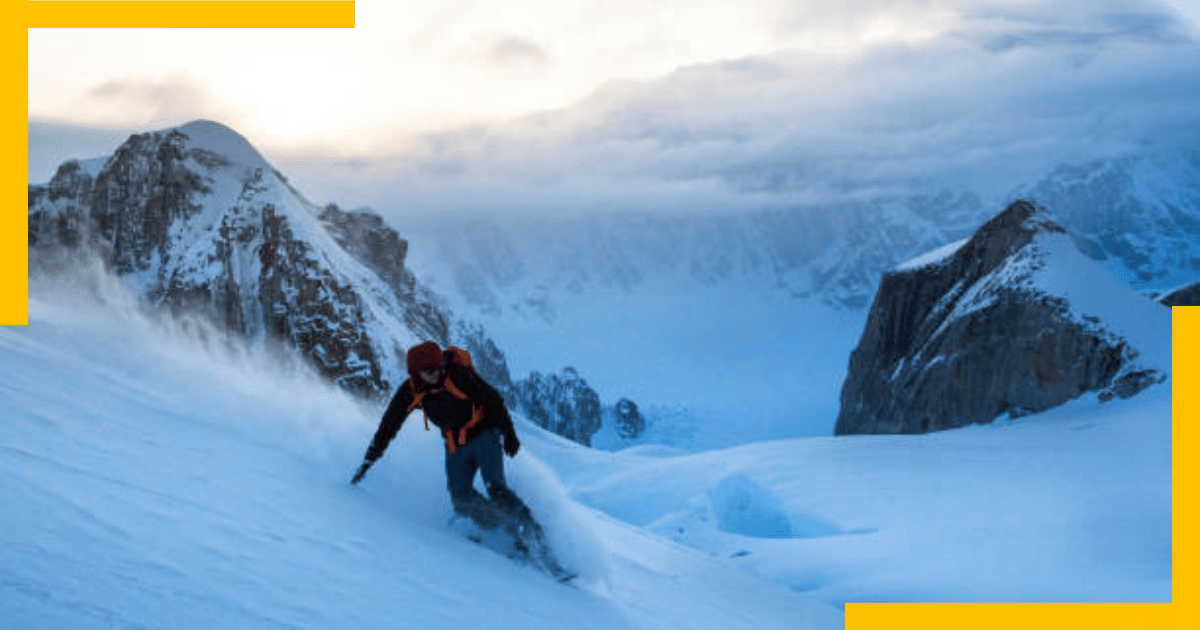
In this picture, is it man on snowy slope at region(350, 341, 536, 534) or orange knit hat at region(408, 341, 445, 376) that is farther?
man on snowy slope at region(350, 341, 536, 534)

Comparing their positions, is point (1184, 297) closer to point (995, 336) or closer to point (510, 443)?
point (995, 336)

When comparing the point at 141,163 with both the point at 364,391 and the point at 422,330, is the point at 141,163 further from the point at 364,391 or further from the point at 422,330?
the point at 364,391

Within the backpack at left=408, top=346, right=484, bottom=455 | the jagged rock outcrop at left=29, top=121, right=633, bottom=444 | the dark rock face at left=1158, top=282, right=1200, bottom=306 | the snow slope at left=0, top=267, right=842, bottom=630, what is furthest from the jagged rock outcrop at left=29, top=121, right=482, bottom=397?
the backpack at left=408, top=346, right=484, bottom=455

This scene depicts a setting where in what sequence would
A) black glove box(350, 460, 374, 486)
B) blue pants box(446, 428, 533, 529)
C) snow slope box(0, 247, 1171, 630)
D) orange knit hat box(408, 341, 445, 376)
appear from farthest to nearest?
black glove box(350, 460, 374, 486) → blue pants box(446, 428, 533, 529) → orange knit hat box(408, 341, 445, 376) → snow slope box(0, 247, 1171, 630)

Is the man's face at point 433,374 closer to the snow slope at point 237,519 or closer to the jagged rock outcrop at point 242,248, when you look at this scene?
the snow slope at point 237,519

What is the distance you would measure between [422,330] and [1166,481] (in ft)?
273

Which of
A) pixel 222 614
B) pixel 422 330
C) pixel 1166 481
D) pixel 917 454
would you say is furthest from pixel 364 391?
pixel 222 614

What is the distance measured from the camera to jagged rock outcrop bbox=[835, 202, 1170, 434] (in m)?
37.8

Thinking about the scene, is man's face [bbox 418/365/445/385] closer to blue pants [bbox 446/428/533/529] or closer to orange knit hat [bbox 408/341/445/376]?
orange knit hat [bbox 408/341/445/376]

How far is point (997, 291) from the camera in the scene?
42.4 meters

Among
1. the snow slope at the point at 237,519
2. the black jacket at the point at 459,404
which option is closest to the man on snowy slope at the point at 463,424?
the black jacket at the point at 459,404

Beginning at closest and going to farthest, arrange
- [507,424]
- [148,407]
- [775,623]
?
[507,424]
[148,407]
[775,623]

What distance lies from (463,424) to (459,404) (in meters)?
0.17

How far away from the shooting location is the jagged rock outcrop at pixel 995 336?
37750mm
